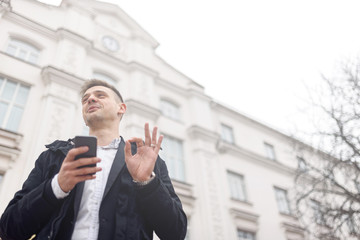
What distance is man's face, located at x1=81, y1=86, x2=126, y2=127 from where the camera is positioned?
254cm

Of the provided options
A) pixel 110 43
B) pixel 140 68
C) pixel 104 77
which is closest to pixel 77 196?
pixel 104 77

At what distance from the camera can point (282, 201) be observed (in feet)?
49.4

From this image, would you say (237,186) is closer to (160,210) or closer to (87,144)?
(160,210)

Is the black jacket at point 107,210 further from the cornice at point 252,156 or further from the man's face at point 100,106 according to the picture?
the cornice at point 252,156

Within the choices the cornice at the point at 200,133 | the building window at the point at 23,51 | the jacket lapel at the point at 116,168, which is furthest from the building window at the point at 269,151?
the jacket lapel at the point at 116,168

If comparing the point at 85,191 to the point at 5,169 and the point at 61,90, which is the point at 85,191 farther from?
the point at 61,90

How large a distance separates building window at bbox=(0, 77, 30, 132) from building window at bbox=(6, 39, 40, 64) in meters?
1.36

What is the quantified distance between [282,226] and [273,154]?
480cm

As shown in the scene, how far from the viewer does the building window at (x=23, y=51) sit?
10.7 meters

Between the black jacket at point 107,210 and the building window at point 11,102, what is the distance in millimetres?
7795

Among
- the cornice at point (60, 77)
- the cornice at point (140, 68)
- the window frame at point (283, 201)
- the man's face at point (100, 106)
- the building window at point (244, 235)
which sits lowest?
the man's face at point (100, 106)

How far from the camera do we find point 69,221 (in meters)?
1.91

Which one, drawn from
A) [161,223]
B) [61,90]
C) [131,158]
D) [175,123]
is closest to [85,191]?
[131,158]

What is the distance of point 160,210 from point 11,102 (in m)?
9.09
